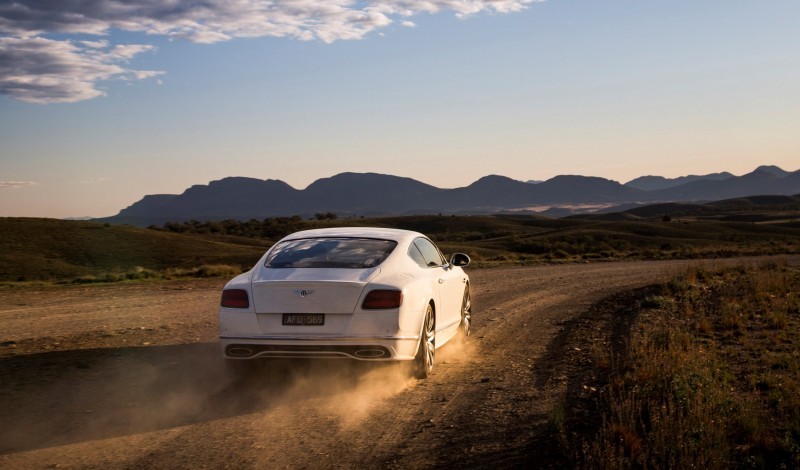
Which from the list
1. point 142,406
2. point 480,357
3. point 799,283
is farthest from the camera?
point 799,283

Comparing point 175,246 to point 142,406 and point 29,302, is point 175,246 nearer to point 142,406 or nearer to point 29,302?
point 29,302

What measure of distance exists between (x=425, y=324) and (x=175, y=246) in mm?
42735

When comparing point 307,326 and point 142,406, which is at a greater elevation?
point 307,326

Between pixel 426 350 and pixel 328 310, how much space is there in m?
1.39

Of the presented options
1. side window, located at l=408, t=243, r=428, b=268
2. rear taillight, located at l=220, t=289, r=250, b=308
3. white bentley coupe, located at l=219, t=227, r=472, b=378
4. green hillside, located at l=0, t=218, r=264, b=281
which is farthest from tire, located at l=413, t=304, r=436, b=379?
green hillside, located at l=0, t=218, r=264, b=281

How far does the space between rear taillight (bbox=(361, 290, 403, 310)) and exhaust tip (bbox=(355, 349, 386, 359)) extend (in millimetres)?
404

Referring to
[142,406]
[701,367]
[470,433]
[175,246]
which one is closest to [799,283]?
[701,367]

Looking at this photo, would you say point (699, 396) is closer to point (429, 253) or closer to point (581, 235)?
point (429, 253)

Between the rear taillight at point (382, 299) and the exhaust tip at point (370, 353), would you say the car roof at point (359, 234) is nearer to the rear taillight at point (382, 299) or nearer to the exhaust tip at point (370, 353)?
the rear taillight at point (382, 299)

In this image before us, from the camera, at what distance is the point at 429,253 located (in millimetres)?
Result: 10031

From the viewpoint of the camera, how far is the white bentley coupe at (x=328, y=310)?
7.52 meters

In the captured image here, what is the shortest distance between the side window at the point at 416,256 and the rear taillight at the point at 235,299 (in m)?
2.06

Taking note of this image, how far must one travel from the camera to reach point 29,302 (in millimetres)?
17047

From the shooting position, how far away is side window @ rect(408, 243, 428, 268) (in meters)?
9.08
